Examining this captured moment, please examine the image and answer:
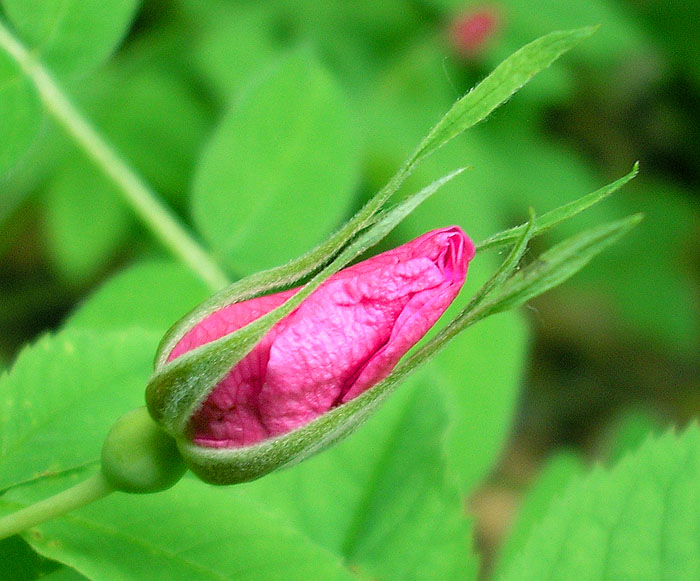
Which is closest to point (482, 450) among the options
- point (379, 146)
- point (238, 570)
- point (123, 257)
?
point (238, 570)

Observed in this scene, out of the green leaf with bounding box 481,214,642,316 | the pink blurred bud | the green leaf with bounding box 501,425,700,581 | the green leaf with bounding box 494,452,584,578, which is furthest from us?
the pink blurred bud

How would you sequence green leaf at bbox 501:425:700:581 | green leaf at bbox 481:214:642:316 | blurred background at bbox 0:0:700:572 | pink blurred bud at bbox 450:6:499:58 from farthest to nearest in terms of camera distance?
pink blurred bud at bbox 450:6:499:58 < blurred background at bbox 0:0:700:572 < green leaf at bbox 501:425:700:581 < green leaf at bbox 481:214:642:316

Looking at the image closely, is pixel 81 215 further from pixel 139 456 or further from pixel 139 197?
pixel 139 456

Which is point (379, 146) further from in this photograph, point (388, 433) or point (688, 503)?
point (688, 503)

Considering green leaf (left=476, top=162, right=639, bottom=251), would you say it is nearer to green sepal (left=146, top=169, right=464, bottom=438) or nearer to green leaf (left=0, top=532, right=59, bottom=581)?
green sepal (left=146, top=169, right=464, bottom=438)

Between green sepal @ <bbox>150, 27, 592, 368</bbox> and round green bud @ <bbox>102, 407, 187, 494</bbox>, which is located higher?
green sepal @ <bbox>150, 27, 592, 368</bbox>

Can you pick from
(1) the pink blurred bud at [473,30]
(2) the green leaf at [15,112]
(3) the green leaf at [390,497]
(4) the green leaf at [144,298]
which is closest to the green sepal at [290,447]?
(3) the green leaf at [390,497]

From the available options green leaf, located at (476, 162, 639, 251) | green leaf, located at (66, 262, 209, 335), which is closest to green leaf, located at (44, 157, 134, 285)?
green leaf, located at (66, 262, 209, 335)

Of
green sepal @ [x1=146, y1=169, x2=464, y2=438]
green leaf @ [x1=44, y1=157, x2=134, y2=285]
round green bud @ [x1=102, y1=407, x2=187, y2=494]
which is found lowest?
round green bud @ [x1=102, y1=407, x2=187, y2=494]
